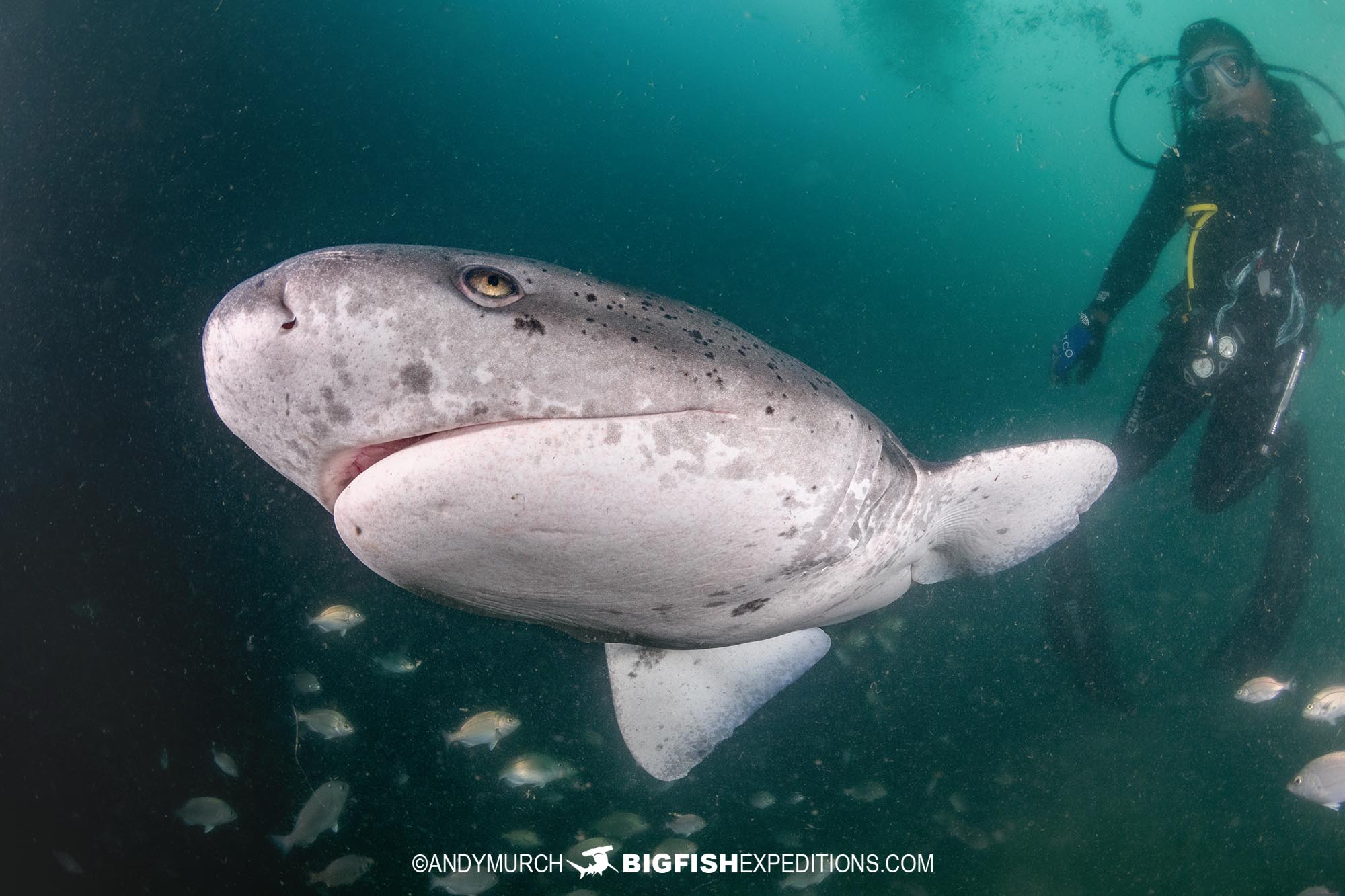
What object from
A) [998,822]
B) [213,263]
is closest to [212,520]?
[213,263]

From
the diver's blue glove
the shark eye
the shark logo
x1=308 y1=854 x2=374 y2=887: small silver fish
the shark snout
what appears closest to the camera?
the shark snout

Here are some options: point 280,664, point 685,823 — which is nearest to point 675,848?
point 685,823

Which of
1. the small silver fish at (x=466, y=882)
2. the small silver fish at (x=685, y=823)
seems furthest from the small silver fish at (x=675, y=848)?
the small silver fish at (x=466, y=882)

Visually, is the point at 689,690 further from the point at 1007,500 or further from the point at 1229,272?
the point at 1229,272

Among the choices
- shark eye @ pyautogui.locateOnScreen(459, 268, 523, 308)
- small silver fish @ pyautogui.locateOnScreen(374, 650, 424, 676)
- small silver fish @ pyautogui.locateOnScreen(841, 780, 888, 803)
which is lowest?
small silver fish @ pyautogui.locateOnScreen(841, 780, 888, 803)

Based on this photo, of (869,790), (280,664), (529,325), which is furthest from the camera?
(280,664)

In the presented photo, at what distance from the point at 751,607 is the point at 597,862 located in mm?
7302

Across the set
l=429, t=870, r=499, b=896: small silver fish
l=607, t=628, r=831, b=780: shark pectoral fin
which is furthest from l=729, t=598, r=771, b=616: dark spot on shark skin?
l=429, t=870, r=499, b=896: small silver fish

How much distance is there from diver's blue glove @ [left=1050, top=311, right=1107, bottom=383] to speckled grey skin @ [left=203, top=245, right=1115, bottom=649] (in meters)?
6.16

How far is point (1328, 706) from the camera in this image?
6398 millimetres

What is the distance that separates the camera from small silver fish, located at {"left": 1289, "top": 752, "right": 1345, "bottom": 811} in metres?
6.10

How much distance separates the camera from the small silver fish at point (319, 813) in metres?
6.17

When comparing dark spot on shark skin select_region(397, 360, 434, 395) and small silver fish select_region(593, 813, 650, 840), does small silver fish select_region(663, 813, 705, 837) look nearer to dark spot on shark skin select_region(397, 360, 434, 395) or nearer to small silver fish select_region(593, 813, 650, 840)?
small silver fish select_region(593, 813, 650, 840)

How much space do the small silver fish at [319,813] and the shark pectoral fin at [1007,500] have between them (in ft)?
21.6
